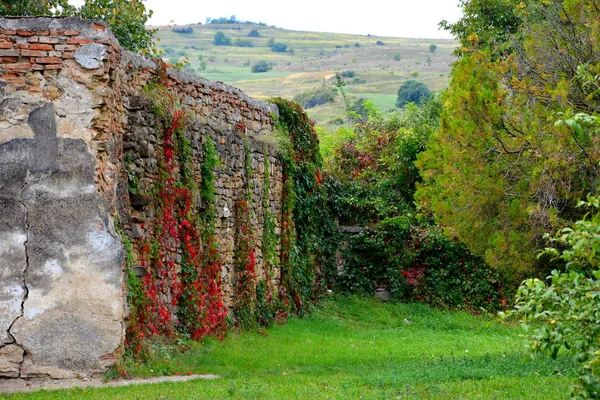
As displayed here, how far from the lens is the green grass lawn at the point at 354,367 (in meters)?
10.0

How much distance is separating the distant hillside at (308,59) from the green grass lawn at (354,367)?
45.0m

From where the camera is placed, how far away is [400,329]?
19.3 metres

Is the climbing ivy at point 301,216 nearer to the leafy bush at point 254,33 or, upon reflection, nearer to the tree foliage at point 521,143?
the tree foliage at point 521,143

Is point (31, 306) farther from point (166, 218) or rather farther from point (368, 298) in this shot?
point (368, 298)

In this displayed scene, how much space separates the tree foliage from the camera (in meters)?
12.5

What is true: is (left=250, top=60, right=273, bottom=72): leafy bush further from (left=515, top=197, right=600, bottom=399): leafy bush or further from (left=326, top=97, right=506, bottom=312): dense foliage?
(left=515, top=197, right=600, bottom=399): leafy bush

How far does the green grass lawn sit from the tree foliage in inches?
73.6

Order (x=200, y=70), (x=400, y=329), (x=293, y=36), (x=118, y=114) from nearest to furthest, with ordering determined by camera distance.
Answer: (x=118, y=114)
(x=400, y=329)
(x=200, y=70)
(x=293, y=36)

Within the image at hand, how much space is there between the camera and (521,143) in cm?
1277

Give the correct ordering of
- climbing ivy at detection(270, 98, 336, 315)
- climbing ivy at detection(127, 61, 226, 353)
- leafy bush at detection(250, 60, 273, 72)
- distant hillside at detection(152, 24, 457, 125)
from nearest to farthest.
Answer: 1. climbing ivy at detection(127, 61, 226, 353)
2. climbing ivy at detection(270, 98, 336, 315)
3. distant hillside at detection(152, 24, 457, 125)
4. leafy bush at detection(250, 60, 273, 72)

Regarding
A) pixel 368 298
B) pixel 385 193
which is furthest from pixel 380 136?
pixel 368 298

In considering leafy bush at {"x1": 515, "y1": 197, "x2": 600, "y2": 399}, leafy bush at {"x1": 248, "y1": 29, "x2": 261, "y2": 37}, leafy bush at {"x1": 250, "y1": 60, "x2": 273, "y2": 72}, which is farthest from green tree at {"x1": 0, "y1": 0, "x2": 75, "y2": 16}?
leafy bush at {"x1": 248, "y1": 29, "x2": 261, "y2": 37}

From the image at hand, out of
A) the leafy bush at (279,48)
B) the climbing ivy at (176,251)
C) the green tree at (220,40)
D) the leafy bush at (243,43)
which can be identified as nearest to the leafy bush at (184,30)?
the green tree at (220,40)

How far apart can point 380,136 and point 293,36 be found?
317 feet
